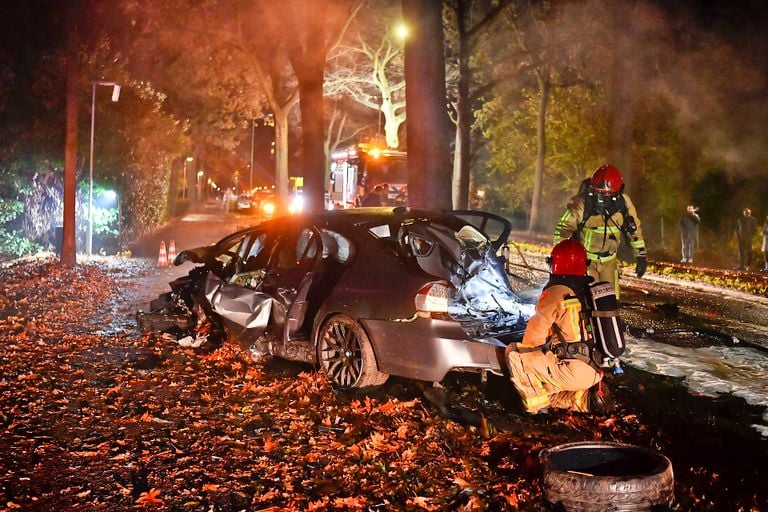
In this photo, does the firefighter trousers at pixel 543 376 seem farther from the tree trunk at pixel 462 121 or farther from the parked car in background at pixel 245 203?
the parked car in background at pixel 245 203

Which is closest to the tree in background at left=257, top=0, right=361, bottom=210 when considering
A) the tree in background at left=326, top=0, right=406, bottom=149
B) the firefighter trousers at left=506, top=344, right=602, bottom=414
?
the tree in background at left=326, top=0, right=406, bottom=149

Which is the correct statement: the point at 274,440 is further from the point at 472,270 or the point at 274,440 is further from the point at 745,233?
the point at 745,233

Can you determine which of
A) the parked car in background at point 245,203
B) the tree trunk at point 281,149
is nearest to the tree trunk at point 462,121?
the tree trunk at point 281,149

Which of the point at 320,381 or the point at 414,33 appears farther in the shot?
the point at 414,33

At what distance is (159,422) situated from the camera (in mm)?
5941

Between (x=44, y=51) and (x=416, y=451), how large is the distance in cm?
1728

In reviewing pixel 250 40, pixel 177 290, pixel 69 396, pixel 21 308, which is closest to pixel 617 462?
pixel 69 396

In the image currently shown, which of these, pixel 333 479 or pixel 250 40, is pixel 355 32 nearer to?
pixel 250 40

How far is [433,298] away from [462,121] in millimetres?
21367

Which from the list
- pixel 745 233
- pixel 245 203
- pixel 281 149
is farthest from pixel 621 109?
pixel 245 203

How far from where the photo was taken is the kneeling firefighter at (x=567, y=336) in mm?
5410

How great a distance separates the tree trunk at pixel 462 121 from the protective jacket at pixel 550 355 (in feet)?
65.7

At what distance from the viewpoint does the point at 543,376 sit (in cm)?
561

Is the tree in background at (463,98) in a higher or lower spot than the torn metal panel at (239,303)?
higher
